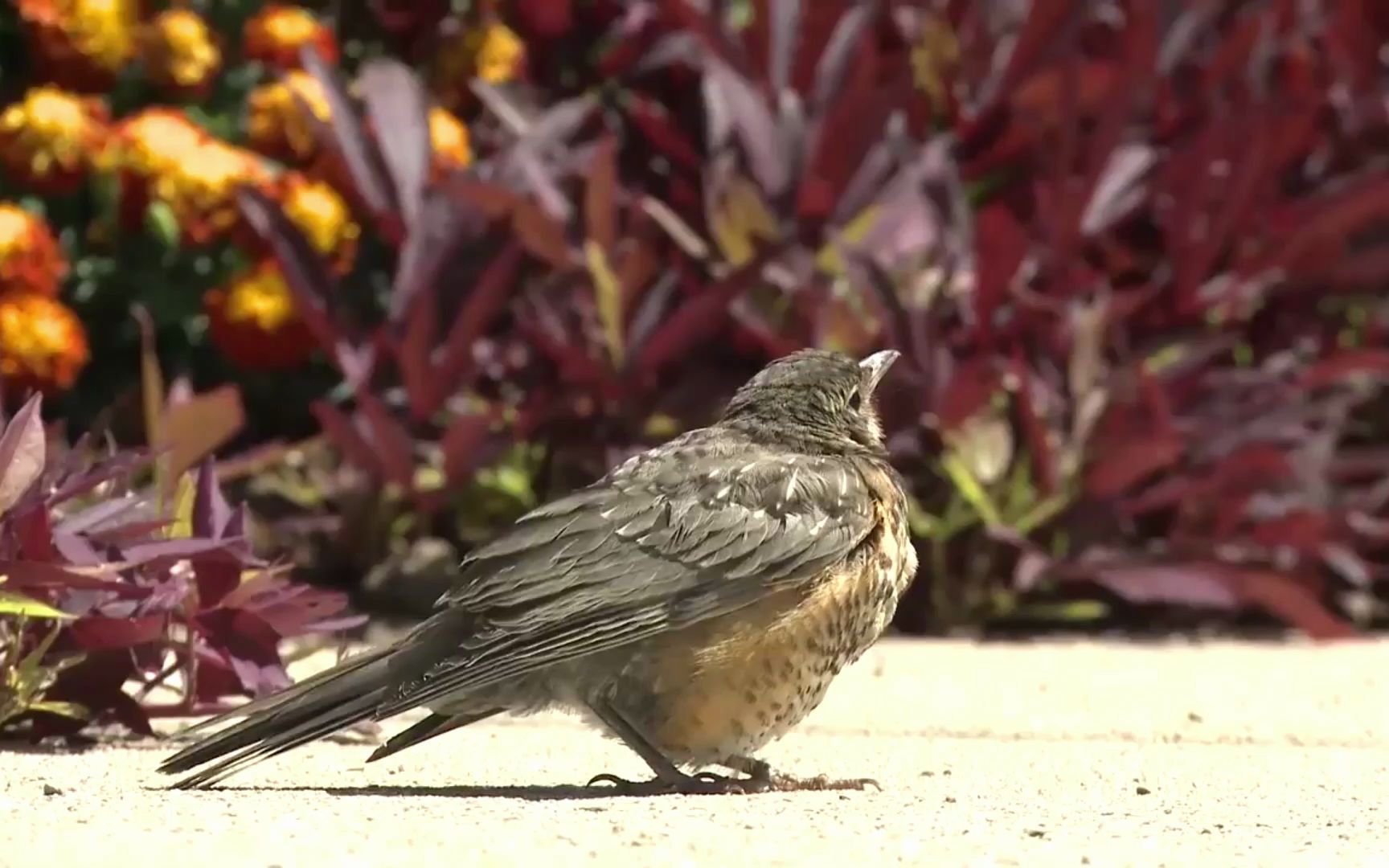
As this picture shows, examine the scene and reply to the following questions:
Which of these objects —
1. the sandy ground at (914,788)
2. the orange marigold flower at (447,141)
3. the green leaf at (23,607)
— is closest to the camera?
the sandy ground at (914,788)

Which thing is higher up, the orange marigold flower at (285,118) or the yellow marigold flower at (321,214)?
the orange marigold flower at (285,118)

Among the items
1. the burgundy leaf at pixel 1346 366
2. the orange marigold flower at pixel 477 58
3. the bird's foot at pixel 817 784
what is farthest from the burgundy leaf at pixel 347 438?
the burgundy leaf at pixel 1346 366

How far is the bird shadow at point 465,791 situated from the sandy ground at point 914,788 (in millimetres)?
Answer: 12

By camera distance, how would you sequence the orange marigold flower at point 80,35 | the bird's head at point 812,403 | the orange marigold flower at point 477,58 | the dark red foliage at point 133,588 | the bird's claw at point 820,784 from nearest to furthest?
the bird's claw at point 820,784 → the dark red foliage at point 133,588 → the bird's head at point 812,403 → the orange marigold flower at point 80,35 → the orange marigold flower at point 477,58

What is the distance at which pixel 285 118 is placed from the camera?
19.8 feet

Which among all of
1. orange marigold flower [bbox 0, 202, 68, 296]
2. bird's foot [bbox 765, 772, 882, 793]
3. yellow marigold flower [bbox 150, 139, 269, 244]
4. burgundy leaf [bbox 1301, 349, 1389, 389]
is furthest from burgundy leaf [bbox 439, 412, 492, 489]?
burgundy leaf [bbox 1301, 349, 1389, 389]

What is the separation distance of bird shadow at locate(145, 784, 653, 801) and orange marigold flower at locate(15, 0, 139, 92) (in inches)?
107

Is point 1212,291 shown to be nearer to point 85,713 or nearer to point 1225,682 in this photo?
point 1225,682

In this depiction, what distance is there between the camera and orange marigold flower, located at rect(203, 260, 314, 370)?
5.79 metres

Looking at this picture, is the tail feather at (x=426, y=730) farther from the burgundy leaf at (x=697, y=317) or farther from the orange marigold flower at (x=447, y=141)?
the orange marigold flower at (x=447, y=141)

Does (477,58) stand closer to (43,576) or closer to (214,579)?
(214,579)

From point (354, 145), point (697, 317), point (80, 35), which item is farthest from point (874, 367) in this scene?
point (80, 35)

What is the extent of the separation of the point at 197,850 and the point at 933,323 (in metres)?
3.30

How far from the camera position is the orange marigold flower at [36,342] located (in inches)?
216
